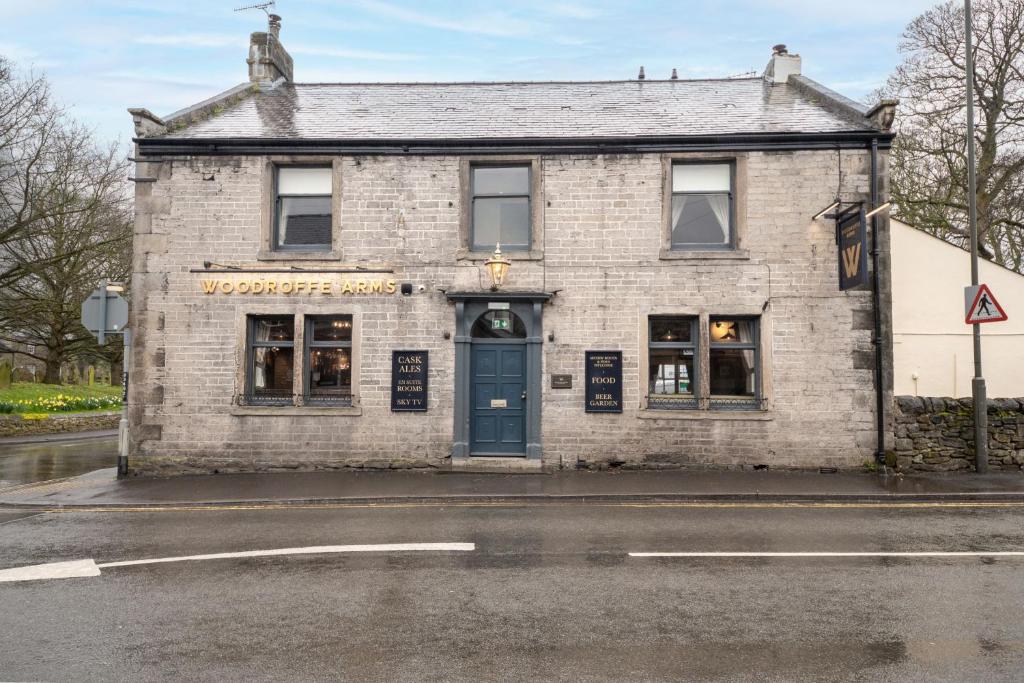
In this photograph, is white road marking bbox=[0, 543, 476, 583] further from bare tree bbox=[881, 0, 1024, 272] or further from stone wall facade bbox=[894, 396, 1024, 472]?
bare tree bbox=[881, 0, 1024, 272]

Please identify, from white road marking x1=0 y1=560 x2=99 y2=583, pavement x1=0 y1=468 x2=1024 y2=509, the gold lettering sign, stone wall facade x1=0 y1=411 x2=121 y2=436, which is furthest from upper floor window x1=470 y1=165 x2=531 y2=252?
stone wall facade x1=0 y1=411 x2=121 y2=436

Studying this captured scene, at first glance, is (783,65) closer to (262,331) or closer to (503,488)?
(503,488)

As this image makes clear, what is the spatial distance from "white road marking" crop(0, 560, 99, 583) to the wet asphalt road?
0.21 metres

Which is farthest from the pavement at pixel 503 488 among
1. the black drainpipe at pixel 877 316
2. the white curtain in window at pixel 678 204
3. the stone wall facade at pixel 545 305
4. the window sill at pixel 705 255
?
the white curtain in window at pixel 678 204

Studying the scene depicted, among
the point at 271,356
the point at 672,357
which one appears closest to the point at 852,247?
the point at 672,357

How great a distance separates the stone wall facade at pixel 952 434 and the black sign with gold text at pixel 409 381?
877cm

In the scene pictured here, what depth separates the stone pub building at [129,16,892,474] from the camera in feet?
41.3

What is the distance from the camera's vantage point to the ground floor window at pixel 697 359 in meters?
12.9

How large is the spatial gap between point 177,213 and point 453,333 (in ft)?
19.2

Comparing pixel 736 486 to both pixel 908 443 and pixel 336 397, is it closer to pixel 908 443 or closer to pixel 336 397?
pixel 908 443

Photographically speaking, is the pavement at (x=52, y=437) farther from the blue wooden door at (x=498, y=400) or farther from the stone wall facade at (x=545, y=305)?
the blue wooden door at (x=498, y=400)

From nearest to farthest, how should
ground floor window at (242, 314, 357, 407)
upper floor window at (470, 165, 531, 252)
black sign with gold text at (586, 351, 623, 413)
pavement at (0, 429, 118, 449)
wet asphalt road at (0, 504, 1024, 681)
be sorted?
wet asphalt road at (0, 504, 1024, 681), black sign with gold text at (586, 351, 623, 413), ground floor window at (242, 314, 357, 407), upper floor window at (470, 165, 531, 252), pavement at (0, 429, 118, 449)

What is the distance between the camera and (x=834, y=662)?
14.6ft

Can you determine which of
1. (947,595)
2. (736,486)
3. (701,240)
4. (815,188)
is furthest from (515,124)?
(947,595)
